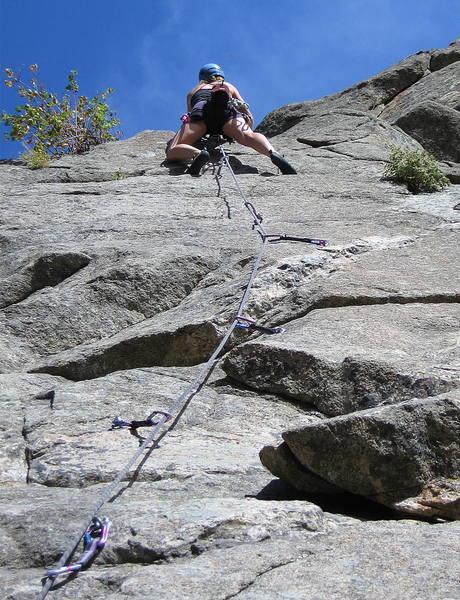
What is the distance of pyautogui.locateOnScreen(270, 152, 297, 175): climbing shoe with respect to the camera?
27.9ft

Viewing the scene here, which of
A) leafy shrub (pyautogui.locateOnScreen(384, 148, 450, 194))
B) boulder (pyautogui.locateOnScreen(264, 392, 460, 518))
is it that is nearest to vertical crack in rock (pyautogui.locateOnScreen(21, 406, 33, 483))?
boulder (pyautogui.locateOnScreen(264, 392, 460, 518))

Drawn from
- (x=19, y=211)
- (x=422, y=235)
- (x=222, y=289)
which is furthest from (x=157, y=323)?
(x=19, y=211)

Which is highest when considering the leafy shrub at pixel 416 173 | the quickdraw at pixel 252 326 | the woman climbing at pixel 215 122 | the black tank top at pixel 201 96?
the black tank top at pixel 201 96

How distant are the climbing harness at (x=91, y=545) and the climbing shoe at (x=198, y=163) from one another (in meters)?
6.22

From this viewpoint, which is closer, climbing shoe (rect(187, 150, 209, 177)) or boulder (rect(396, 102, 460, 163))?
climbing shoe (rect(187, 150, 209, 177))

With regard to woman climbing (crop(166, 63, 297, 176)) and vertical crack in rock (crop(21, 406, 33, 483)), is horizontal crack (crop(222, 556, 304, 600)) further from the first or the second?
woman climbing (crop(166, 63, 297, 176))

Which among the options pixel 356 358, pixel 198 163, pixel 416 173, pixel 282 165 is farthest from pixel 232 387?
pixel 282 165

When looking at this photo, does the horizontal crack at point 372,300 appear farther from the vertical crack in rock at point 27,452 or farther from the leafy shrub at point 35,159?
the leafy shrub at point 35,159

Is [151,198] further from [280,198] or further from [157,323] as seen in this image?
[157,323]

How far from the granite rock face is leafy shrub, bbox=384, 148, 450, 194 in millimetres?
206

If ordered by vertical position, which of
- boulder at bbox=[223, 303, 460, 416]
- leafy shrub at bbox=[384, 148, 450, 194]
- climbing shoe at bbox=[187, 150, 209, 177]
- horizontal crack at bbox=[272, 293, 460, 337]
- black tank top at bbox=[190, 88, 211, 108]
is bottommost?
boulder at bbox=[223, 303, 460, 416]

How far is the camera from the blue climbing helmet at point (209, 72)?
10.5m

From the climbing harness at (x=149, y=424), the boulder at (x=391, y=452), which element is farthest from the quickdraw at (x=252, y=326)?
the boulder at (x=391, y=452)

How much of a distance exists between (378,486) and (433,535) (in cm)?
37
